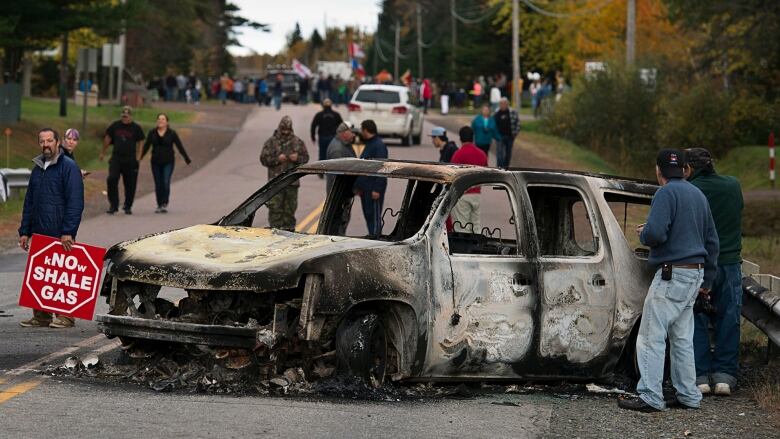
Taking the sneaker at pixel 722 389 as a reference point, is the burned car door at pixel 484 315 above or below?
above

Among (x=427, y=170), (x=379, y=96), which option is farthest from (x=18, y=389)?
(x=379, y=96)

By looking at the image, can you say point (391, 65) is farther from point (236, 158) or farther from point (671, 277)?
point (671, 277)

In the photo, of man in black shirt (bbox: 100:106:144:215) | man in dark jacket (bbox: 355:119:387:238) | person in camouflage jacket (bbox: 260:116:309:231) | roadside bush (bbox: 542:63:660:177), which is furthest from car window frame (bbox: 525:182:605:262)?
roadside bush (bbox: 542:63:660:177)

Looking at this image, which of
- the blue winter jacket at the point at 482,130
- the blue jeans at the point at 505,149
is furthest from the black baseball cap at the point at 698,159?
the blue jeans at the point at 505,149

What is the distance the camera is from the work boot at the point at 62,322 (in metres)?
12.4

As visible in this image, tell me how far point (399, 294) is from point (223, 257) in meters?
1.13

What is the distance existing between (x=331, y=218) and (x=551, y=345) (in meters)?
2.27

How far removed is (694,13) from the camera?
40688mm

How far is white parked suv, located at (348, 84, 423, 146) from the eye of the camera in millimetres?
43344

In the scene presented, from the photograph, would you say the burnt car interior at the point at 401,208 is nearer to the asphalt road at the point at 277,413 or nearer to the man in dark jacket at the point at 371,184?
the asphalt road at the point at 277,413

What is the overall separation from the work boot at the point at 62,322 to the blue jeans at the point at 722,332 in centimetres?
505

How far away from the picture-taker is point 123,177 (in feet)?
83.3

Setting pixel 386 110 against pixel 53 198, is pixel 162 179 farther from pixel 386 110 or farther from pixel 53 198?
pixel 386 110

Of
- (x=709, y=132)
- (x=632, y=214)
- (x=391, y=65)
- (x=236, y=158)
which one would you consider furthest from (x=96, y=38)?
(x=391, y=65)
